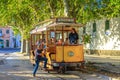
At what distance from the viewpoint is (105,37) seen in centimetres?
4409

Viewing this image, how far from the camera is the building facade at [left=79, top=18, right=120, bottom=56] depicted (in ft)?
136

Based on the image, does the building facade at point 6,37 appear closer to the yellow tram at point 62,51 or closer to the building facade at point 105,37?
the building facade at point 105,37

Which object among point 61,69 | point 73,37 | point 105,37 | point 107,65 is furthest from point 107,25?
point 61,69

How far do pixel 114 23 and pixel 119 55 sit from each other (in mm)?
3616

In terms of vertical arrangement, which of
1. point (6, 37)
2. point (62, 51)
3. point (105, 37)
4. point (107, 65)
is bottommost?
point (6, 37)

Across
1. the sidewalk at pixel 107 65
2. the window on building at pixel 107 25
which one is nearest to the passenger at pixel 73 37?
the sidewalk at pixel 107 65

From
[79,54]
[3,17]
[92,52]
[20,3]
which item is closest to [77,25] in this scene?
[79,54]

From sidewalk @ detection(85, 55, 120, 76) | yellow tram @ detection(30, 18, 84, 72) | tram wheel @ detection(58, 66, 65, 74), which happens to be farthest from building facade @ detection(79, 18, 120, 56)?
tram wheel @ detection(58, 66, 65, 74)

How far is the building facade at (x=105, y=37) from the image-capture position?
41.5 meters

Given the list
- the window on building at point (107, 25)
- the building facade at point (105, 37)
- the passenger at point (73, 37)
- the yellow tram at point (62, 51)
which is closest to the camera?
the yellow tram at point (62, 51)

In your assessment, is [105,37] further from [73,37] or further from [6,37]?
[6,37]

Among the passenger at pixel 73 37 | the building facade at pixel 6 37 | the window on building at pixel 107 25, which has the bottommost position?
the building facade at pixel 6 37

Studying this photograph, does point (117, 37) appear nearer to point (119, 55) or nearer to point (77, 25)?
point (119, 55)

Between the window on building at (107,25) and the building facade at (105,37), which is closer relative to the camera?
the building facade at (105,37)
